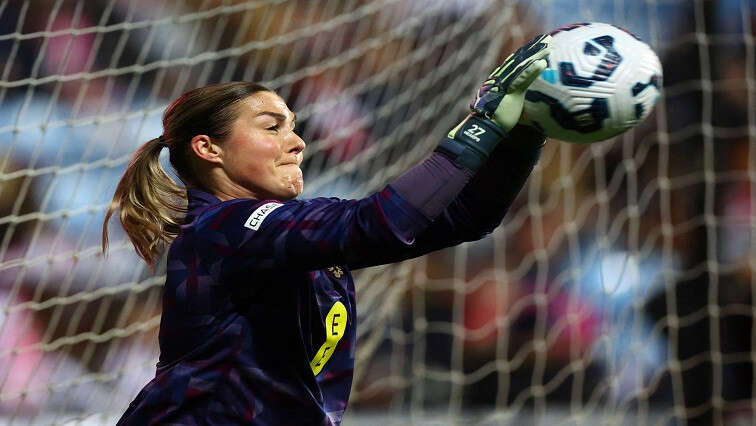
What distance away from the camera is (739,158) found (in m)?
5.57

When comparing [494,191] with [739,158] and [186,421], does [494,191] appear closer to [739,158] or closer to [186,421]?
[186,421]

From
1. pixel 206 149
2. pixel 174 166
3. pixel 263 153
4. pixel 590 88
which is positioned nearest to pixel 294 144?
pixel 263 153

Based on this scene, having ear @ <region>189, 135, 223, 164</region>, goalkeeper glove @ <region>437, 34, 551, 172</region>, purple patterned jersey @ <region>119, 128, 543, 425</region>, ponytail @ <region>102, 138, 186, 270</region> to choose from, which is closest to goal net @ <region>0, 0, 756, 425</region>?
ponytail @ <region>102, 138, 186, 270</region>

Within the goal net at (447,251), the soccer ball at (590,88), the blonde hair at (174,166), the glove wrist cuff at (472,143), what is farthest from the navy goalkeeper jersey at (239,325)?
the goal net at (447,251)

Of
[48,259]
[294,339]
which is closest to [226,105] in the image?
[294,339]

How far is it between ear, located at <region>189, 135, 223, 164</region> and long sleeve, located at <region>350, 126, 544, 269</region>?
44 cm

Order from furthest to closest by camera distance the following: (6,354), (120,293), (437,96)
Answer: (437,96), (120,293), (6,354)

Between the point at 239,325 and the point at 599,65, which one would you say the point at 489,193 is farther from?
the point at 239,325

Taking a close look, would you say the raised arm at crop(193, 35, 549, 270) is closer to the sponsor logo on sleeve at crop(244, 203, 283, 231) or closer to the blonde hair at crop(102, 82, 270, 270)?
the sponsor logo on sleeve at crop(244, 203, 283, 231)

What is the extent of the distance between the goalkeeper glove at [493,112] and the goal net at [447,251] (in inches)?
87.1

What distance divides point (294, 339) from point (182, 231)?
289 millimetres

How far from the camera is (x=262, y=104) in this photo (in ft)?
7.12

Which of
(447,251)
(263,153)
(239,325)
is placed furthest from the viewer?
(447,251)

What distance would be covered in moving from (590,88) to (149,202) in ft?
2.92
